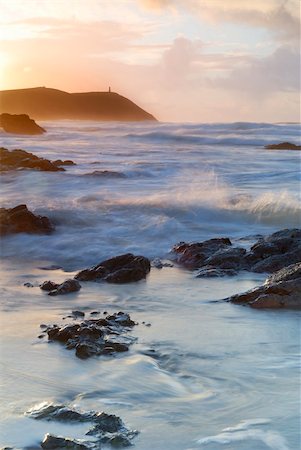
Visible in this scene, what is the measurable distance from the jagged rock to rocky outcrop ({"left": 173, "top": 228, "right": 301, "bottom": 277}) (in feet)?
4.36

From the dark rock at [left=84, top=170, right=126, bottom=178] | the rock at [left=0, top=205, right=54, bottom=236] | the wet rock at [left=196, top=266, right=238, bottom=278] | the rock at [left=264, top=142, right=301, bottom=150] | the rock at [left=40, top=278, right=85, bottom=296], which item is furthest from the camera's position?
the rock at [left=264, top=142, right=301, bottom=150]

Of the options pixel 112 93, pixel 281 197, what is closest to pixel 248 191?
pixel 281 197

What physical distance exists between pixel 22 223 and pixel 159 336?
5.39 metres

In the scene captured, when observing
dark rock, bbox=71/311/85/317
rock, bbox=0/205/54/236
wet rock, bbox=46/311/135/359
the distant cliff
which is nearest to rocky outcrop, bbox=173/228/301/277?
dark rock, bbox=71/311/85/317

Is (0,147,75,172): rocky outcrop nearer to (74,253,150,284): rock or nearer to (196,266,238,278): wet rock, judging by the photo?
(74,253,150,284): rock

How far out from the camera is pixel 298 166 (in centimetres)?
2197

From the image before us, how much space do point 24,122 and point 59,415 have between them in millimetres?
44150

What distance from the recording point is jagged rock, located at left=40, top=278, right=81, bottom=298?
6.41 metres

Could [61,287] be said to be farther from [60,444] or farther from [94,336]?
[60,444]

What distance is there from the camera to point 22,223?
10.1 metres

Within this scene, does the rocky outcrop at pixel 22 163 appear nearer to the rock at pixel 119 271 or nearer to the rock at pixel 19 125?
the rock at pixel 119 271

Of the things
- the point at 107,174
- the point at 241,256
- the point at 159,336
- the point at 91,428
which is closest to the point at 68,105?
the point at 107,174

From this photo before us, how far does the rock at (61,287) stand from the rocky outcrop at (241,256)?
1.33m

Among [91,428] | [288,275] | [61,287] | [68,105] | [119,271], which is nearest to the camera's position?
[91,428]
